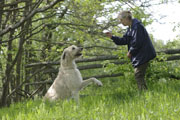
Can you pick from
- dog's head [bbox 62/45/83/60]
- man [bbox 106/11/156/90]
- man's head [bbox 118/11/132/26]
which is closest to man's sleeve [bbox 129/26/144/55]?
man [bbox 106/11/156/90]

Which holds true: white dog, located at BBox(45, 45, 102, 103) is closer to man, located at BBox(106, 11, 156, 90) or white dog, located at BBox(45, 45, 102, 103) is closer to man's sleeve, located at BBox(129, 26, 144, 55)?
man, located at BBox(106, 11, 156, 90)

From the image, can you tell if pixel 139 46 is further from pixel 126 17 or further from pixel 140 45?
pixel 126 17

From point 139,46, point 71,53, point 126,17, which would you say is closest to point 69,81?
point 71,53

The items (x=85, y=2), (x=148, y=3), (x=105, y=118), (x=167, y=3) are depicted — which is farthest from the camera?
(x=148, y=3)

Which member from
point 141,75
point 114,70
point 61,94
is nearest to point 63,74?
point 61,94

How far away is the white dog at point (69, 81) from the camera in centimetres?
530

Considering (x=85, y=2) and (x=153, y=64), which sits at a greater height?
(x=85, y=2)

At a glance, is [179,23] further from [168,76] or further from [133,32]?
[133,32]

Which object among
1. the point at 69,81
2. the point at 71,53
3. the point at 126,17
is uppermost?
the point at 126,17

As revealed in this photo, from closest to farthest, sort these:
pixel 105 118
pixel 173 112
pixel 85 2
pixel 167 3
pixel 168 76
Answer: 1. pixel 173 112
2. pixel 105 118
3. pixel 168 76
4. pixel 85 2
5. pixel 167 3

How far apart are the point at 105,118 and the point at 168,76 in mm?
3587

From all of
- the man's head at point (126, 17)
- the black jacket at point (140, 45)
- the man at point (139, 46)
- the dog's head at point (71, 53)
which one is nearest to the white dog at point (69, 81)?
the dog's head at point (71, 53)

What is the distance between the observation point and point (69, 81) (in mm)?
5348

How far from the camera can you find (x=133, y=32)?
186 inches
